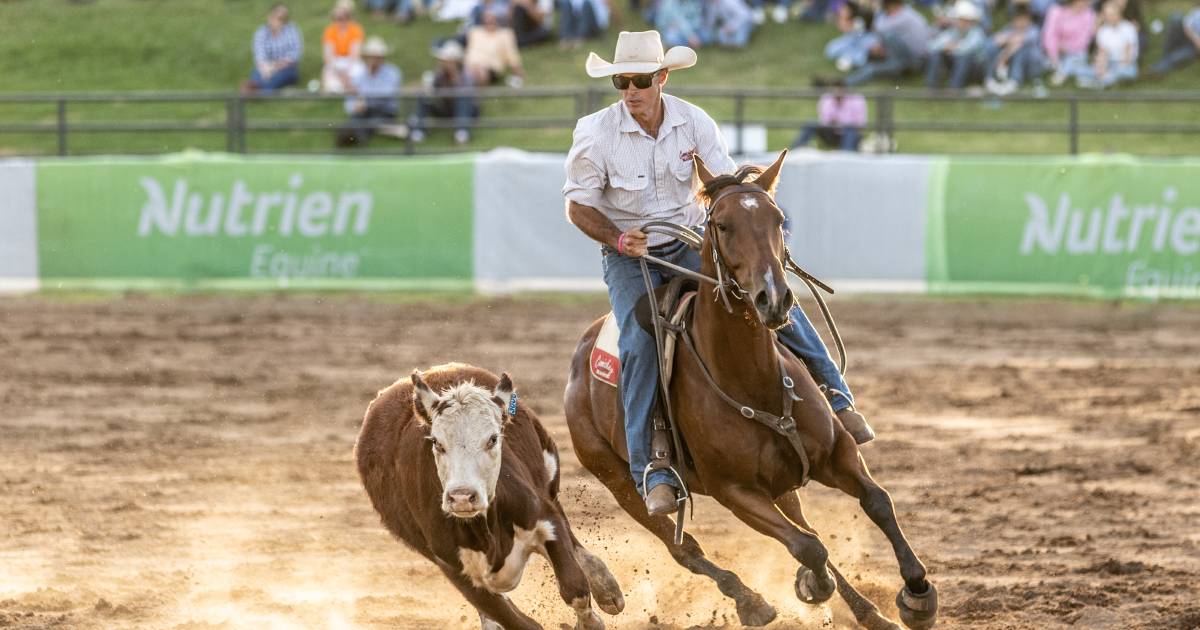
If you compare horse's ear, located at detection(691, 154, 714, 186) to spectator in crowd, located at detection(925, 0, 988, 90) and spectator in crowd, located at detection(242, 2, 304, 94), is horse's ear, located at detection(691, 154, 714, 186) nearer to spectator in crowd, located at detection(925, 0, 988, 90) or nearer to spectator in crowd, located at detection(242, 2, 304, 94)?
spectator in crowd, located at detection(925, 0, 988, 90)

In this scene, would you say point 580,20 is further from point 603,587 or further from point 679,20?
point 603,587

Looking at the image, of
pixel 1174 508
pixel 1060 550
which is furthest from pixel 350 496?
pixel 1174 508

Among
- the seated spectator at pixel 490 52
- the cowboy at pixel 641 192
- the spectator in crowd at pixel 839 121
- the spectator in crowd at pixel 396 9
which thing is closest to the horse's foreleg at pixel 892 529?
the cowboy at pixel 641 192

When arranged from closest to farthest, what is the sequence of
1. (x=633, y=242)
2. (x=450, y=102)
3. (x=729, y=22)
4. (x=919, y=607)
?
1. (x=919, y=607)
2. (x=633, y=242)
3. (x=450, y=102)
4. (x=729, y=22)

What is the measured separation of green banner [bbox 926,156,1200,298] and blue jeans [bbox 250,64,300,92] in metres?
11.6

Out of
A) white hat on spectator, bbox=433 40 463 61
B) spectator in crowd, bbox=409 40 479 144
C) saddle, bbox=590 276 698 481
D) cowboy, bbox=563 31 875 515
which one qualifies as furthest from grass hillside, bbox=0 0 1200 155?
saddle, bbox=590 276 698 481

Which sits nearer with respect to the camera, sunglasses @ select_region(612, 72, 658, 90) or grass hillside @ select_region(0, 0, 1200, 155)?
sunglasses @ select_region(612, 72, 658, 90)

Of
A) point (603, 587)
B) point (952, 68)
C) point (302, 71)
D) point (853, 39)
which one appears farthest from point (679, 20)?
point (603, 587)

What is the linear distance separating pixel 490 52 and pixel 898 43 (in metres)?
5.95

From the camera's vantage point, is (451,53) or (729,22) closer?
(451,53)

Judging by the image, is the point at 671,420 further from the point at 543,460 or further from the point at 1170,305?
the point at 1170,305

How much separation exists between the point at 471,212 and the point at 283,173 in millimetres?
2104

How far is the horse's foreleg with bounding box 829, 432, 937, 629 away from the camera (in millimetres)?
6133

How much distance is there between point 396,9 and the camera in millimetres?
28500
